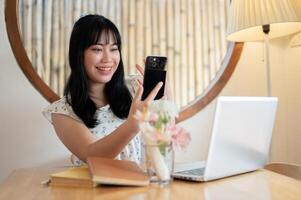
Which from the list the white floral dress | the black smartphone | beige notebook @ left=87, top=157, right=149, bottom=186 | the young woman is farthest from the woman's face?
beige notebook @ left=87, top=157, right=149, bottom=186

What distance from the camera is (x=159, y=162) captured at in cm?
85

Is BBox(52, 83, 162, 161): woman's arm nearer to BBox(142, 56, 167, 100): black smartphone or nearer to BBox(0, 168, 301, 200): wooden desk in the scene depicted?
BBox(142, 56, 167, 100): black smartphone

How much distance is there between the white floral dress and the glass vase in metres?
0.48

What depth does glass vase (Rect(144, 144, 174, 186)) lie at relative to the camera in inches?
33.3

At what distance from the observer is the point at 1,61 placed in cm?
173

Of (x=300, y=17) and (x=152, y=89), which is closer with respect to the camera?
(x=152, y=89)

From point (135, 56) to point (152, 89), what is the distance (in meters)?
0.94

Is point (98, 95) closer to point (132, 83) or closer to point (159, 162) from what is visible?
point (132, 83)

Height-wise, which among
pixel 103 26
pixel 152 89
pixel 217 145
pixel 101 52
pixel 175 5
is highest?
pixel 175 5

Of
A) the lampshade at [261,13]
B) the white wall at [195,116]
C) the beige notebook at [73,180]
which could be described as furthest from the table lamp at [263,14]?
the beige notebook at [73,180]

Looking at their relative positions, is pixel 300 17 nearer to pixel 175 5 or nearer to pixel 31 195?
pixel 175 5

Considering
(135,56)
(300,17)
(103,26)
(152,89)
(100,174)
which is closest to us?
(100,174)

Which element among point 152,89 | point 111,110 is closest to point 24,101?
point 111,110

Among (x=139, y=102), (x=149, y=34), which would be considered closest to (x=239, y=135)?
(x=139, y=102)
